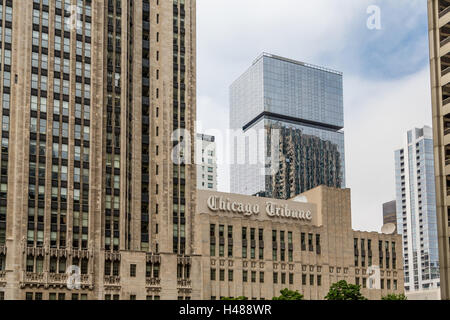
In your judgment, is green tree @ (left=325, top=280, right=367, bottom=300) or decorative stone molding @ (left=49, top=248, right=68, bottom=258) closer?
decorative stone molding @ (left=49, top=248, right=68, bottom=258)

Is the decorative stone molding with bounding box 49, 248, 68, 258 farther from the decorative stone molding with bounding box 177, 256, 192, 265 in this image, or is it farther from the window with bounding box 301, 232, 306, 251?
the window with bounding box 301, 232, 306, 251

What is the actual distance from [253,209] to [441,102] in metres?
69.6

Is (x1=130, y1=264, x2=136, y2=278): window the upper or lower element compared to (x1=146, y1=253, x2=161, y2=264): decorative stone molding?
lower

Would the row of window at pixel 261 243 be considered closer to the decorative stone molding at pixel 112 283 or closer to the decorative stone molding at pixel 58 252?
the decorative stone molding at pixel 112 283

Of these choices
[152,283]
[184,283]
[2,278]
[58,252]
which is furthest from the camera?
[184,283]

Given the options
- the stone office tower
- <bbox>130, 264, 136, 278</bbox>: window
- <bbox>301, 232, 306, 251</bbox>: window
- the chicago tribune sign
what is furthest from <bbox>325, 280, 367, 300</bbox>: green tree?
<bbox>130, 264, 136, 278</bbox>: window

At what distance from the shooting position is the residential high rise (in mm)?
58969

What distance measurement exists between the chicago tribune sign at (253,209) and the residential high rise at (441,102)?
66861 millimetres

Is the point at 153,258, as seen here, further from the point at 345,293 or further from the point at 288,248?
the point at 345,293

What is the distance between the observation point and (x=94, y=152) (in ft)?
385

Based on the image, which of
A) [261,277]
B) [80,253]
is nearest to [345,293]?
[261,277]

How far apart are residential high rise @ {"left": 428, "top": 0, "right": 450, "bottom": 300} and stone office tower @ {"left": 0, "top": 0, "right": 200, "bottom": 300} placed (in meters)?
64.7
